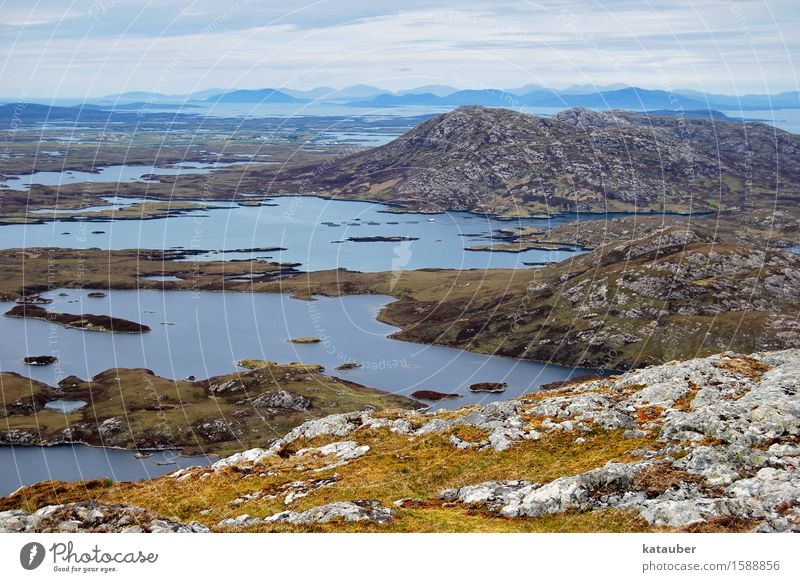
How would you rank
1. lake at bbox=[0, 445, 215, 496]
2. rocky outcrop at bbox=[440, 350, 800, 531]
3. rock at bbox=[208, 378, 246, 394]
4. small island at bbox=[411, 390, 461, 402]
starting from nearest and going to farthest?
rocky outcrop at bbox=[440, 350, 800, 531], lake at bbox=[0, 445, 215, 496], rock at bbox=[208, 378, 246, 394], small island at bbox=[411, 390, 461, 402]

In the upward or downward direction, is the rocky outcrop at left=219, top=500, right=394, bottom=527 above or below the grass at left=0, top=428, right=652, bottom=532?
above

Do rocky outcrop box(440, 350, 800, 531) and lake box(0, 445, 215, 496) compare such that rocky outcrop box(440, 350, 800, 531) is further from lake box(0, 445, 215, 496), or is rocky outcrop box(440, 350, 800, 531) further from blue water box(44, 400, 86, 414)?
blue water box(44, 400, 86, 414)

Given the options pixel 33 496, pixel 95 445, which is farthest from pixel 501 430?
pixel 95 445

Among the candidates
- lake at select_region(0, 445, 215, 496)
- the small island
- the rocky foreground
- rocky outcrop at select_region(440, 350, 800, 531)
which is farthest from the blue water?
rocky outcrop at select_region(440, 350, 800, 531)

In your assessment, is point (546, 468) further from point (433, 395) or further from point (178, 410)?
point (433, 395)
